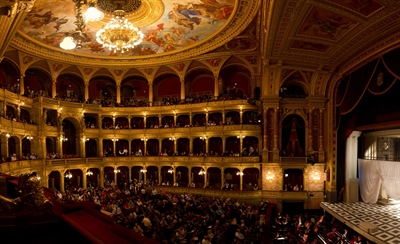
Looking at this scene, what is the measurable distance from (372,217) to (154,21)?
1633 cm

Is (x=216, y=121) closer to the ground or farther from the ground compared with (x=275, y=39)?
closer to the ground

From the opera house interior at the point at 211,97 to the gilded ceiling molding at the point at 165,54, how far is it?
0.36 ft

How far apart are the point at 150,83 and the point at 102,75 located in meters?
4.70

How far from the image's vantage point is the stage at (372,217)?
11.8 m

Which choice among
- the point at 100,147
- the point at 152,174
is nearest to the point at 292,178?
the point at 152,174

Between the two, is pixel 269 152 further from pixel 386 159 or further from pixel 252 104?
pixel 386 159

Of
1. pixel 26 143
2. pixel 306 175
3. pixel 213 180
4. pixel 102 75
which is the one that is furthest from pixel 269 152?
pixel 26 143

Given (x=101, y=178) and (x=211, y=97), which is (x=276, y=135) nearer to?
(x=211, y=97)

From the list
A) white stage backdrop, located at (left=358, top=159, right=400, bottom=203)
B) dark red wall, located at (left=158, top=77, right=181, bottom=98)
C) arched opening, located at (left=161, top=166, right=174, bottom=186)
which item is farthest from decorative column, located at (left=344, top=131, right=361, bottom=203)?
dark red wall, located at (left=158, top=77, right=181, bottom=98)

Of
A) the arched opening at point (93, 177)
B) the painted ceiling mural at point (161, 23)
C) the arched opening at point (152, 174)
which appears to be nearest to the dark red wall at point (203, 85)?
the painted ceiling mural at point (161, 23)

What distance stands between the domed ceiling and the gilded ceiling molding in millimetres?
343

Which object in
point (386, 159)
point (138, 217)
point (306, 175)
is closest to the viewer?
point (138, 217)

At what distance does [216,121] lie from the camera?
2470 cm

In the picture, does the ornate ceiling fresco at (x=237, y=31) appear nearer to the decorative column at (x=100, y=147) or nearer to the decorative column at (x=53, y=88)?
the decorative column at (x=53, y=88)
